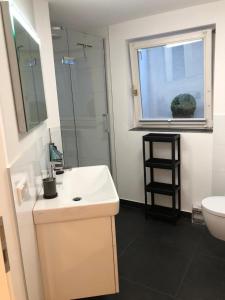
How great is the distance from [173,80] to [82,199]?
1.83m

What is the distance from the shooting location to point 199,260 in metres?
2.18

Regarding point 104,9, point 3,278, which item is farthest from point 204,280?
point 104,9

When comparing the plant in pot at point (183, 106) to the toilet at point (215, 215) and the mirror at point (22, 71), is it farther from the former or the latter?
the mirror at point (22, 71)

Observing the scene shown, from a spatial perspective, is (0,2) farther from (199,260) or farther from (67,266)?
(199,260)

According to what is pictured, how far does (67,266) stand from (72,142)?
4.55 ft

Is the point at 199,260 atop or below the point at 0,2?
below

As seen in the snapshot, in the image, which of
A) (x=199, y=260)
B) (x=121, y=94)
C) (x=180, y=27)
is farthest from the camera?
(x=121, y=94)

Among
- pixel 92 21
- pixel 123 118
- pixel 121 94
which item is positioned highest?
pixel 92 21

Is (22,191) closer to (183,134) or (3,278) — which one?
(3,278)

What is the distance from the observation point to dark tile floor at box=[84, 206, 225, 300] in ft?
6.12

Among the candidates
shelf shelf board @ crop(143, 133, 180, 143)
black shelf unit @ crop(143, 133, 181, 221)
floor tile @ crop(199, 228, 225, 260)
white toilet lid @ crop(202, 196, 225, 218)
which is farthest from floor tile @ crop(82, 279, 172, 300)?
shelf shelf board @ crop(143, 133, 180, 143)

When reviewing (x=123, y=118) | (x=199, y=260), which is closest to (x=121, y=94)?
(x=123, y=118)

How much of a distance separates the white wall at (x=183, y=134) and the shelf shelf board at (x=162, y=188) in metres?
0.18

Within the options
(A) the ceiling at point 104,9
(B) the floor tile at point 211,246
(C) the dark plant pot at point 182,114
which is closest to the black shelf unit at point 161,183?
(C) the dark plant pot at point 182,114
